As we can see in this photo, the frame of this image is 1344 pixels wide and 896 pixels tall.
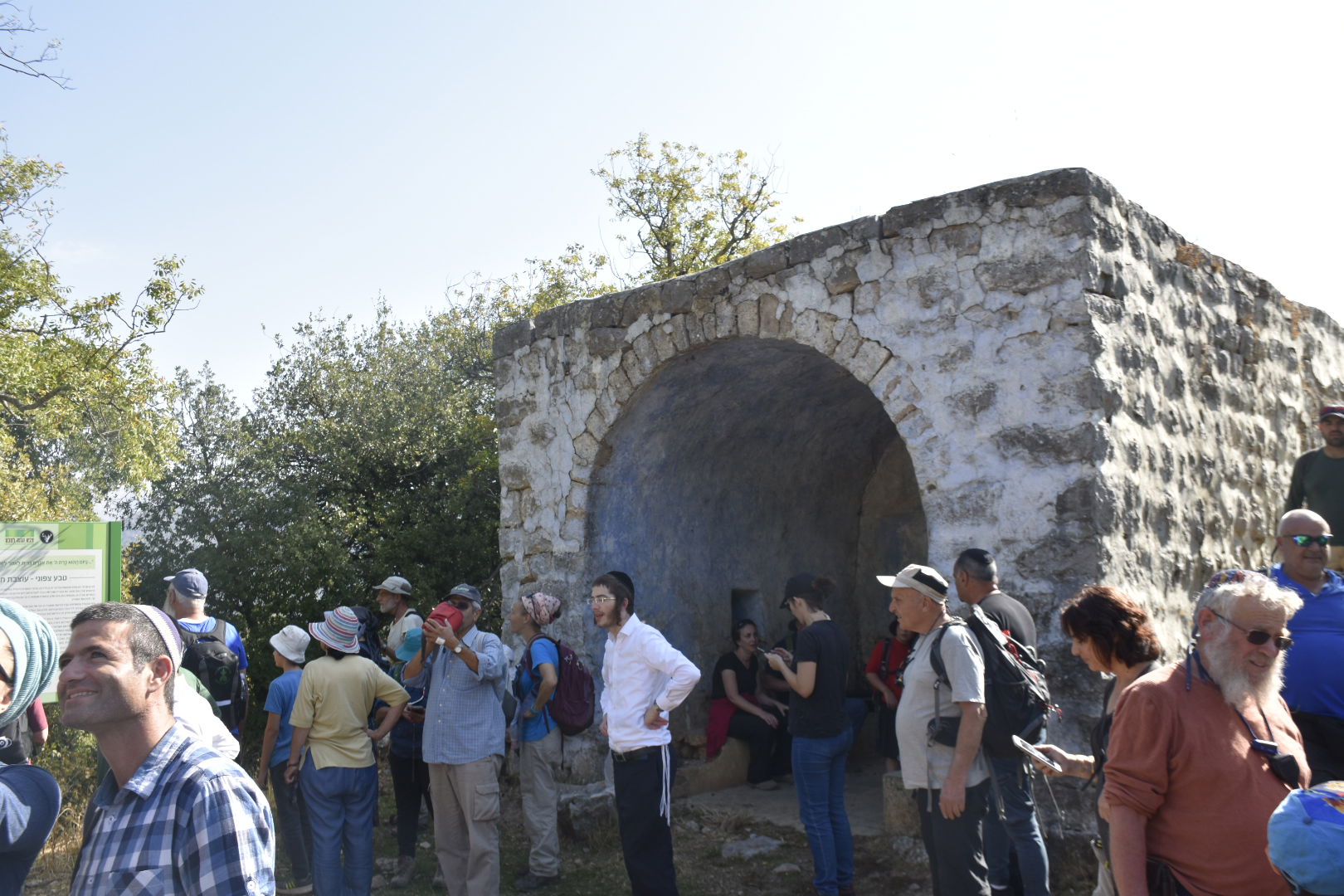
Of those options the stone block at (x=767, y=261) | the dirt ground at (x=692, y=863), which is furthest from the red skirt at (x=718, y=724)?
the stone block at (x=767, y=261)

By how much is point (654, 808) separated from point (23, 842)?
2.61 metres

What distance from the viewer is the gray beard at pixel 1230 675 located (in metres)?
2.40

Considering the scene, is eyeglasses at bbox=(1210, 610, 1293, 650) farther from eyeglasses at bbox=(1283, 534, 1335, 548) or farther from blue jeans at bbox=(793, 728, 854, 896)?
blue jeans at bbox=(793, 728, 854, 896)

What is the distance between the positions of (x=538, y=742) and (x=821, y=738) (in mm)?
1618

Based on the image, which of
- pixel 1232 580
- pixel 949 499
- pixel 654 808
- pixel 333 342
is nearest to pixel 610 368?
pixel 949 499

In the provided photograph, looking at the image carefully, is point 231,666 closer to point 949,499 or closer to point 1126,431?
point 949,499

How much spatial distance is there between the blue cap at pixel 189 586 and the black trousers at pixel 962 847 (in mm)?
3631

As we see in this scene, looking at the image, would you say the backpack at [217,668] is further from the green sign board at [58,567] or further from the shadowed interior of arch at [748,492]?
the shadowed interior of arch at [748,492]

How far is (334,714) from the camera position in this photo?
4.85 meters

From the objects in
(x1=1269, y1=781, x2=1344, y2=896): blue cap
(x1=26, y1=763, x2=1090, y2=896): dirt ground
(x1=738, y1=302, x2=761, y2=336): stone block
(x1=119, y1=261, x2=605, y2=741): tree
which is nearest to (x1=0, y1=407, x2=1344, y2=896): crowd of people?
(x1=1269, y1=781, x2=1344, y2=896): blue cap

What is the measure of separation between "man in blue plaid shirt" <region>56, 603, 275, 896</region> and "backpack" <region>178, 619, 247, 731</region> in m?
3.22

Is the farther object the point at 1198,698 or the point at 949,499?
the point at 949,499

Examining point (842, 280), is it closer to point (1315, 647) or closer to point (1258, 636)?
point (1315, 647)

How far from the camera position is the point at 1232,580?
2.48 meters
